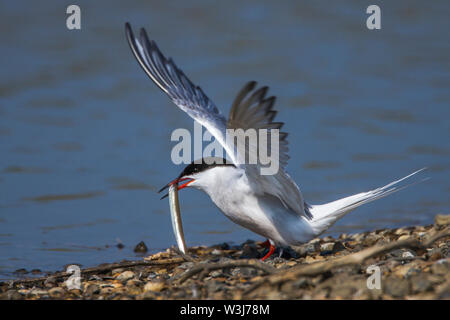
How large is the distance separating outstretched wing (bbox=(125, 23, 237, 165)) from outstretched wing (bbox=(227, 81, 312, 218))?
39.7 inches

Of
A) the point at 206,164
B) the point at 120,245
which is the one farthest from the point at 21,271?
the point at 206,164

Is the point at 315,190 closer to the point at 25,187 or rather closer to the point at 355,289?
the point at 25,187

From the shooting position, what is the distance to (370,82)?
12.4m

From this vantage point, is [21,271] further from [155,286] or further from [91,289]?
[155,286]

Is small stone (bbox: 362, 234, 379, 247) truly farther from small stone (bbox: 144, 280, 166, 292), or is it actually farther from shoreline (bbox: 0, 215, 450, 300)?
small stone (bbox: 144, 280, 166, 292)

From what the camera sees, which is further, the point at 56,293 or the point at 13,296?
the point at 56,293

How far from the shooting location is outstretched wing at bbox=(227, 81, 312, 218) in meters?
A: 4.20

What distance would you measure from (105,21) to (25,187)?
22.0 ft

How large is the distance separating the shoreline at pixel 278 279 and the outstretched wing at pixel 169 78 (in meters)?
1.40

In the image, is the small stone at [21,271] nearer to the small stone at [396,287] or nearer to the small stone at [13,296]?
the small stone at [13,296]

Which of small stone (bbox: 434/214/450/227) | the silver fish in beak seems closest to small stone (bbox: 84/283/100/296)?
the silver fish in beak

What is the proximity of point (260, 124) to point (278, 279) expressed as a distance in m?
1.03

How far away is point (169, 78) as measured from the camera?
641cm
